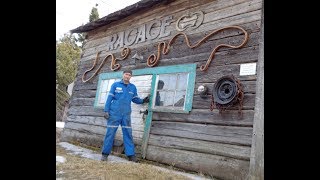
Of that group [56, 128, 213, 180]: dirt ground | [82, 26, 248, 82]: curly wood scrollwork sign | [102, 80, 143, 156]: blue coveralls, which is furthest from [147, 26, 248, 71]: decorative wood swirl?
[56, 128, 213, 180]: dirt ground

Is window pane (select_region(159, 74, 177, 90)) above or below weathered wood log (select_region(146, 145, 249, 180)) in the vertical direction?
above

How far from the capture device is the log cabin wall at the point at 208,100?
Answer: 5.08m

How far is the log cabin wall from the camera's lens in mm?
5078

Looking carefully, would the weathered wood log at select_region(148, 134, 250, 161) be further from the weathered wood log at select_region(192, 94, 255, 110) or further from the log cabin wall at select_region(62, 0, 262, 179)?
the weathered wood log at select_region(192, 94, 255, 110)

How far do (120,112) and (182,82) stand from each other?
1502 mm

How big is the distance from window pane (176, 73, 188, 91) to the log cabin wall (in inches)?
11.5

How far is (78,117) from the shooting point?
9438mm

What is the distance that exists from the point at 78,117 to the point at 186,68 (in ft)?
15.2

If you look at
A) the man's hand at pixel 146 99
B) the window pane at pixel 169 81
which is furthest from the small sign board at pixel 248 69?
the man's hand at pixel 146 99

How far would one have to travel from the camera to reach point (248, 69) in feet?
17.0

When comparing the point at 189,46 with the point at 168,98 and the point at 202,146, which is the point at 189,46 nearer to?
the point at 168,98
